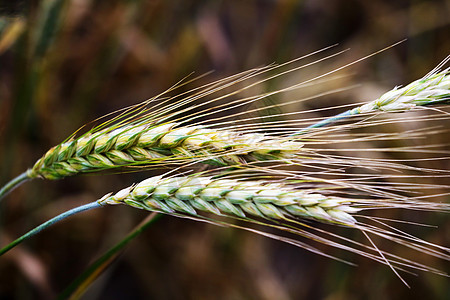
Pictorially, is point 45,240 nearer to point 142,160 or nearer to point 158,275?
point 158,275

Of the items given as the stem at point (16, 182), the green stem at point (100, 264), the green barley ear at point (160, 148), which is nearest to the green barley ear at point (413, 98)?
the green barley ear at point (160, 148)

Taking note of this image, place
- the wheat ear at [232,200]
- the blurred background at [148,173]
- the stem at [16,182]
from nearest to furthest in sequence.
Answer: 1. the wheat ear at [232,200]
2. the stem at [16,182]
3. the blurred background at [148,173]

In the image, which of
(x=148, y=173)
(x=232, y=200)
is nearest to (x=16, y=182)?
(x=232, y=200)

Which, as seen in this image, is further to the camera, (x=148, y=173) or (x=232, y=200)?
(x=148, y=173)

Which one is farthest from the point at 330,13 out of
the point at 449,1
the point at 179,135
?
the point at 179,135

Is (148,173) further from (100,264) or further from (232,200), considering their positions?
(232,200)

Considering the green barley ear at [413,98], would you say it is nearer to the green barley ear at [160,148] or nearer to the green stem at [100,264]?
the green barley ear at [160,148]

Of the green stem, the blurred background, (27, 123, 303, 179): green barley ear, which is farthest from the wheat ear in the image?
the blurred background
